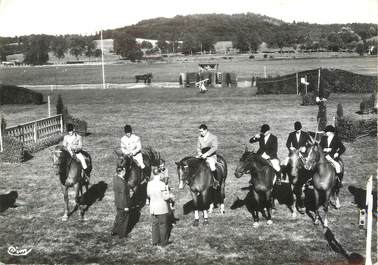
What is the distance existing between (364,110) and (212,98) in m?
16.0

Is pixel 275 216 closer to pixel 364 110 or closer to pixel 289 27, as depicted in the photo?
pixel 364 110

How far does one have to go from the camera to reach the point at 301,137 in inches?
507

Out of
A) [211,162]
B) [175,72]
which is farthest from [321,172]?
[175,72]

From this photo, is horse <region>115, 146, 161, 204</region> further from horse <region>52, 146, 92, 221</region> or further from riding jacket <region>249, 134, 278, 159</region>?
riding jacket <region>249, 134, 278, 159</region>

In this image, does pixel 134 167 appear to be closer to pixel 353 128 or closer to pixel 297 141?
pixel 297 141

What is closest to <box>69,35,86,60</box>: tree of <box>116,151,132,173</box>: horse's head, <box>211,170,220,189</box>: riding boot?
<box>116,151,132,173</box>: horse's head

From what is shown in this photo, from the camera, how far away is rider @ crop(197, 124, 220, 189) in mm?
12195

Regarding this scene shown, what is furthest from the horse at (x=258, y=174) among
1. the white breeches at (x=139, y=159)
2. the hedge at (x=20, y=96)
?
the hedge at (x=20, y=96)

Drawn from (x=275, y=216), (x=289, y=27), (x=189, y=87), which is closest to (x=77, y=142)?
(x=275, y=216)

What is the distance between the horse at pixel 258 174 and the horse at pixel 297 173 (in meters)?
0.64

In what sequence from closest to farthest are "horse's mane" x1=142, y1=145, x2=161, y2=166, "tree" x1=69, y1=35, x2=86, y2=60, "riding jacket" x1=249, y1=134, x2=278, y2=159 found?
"riding jacket" x1=249, y1=134, x2=278, y2=159
"horse's mane" x1=142, y1=145, x2=161, y2=166
"tree" x1=69, y1=35, x2=86, y2=60

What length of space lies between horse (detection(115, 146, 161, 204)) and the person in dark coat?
0.81 feet

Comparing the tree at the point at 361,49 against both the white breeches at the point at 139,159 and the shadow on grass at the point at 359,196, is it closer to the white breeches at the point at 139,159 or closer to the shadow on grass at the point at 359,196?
the shadow on grass at the point at 359,196

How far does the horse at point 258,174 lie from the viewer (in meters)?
11.2
